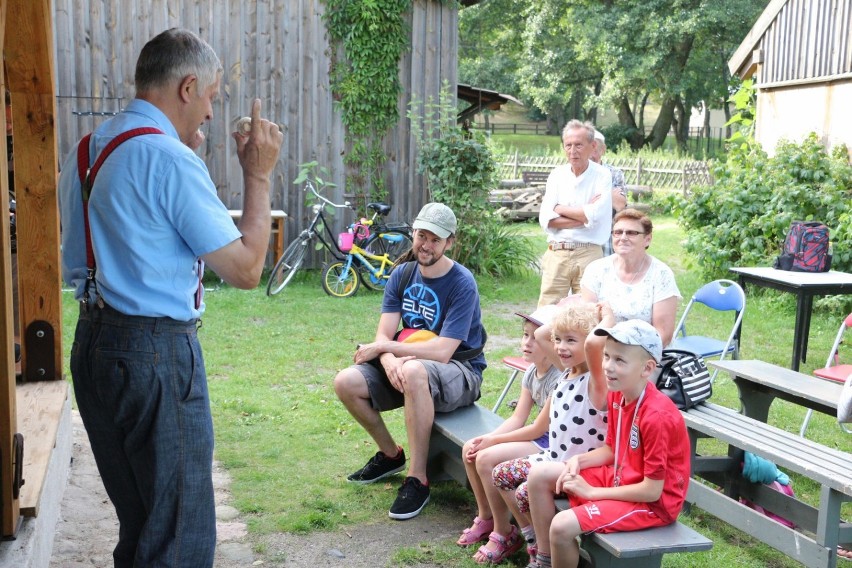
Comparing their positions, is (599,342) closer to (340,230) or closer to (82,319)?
(82,319)

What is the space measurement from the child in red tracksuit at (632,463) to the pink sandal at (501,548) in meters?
0.58

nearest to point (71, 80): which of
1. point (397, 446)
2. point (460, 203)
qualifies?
point (460, 203)

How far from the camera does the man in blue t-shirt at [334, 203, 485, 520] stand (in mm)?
4617

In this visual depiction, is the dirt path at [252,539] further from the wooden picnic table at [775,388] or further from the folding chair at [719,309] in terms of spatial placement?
the folding chair at [719,309]

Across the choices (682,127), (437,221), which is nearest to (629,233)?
(437,221)

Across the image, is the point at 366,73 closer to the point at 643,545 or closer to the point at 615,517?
the point at 615,517

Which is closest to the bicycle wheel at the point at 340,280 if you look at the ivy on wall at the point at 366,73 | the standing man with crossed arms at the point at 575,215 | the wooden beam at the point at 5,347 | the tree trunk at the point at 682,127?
the ivy on wall at the point at 366,73

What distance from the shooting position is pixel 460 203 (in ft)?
35.4

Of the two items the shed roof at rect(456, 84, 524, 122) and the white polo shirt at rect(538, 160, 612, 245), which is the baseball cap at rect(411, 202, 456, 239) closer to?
the white polo shirt at rect(538, 160, 612, 245)

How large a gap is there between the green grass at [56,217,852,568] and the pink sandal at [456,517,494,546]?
0.29ft

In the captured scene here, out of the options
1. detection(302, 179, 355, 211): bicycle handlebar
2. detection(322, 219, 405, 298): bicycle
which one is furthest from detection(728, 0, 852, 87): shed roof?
detection(302, 179, 355, 211): bicycle handlebar

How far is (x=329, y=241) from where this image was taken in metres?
10.9

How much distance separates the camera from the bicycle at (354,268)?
10164 mm

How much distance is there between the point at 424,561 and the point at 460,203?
7022mm
